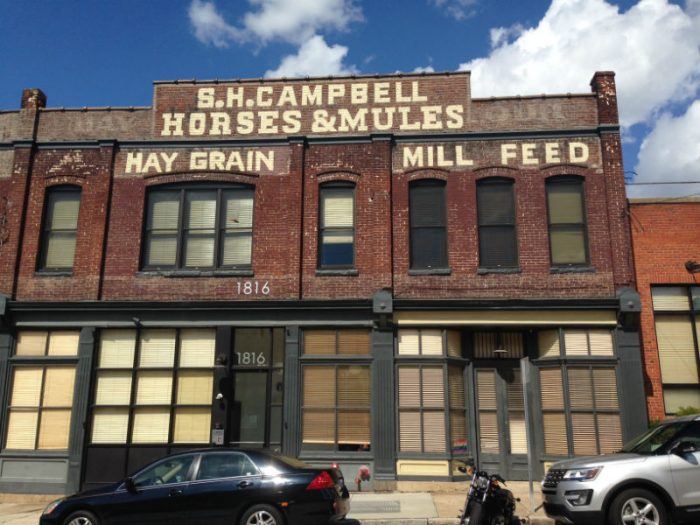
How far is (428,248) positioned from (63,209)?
353 inches

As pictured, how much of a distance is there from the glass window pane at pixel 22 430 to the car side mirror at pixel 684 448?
42.9ft

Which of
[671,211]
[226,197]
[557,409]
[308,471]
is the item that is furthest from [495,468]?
[226,197]

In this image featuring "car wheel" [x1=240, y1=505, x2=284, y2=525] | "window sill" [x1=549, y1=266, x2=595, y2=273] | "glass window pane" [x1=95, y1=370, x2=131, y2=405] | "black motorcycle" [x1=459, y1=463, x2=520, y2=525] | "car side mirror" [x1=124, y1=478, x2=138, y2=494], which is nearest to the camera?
"black motorcycle" [x1=459, y1=463, x2=520, y2=525]

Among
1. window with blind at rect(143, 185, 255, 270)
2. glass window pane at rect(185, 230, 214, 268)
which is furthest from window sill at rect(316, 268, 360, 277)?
glass window pane at rect(185, 230, 214, 268)

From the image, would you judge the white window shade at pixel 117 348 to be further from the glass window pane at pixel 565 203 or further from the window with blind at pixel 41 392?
the glass window pane at pixel 565 203

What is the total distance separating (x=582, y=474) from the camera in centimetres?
963

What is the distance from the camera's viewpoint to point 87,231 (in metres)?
16.0

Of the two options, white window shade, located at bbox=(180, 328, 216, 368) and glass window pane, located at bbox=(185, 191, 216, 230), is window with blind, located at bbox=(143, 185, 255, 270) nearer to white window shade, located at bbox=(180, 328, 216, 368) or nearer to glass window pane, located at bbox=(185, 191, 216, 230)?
glass window pane, located at bbox=(185, 191, 216, 230)

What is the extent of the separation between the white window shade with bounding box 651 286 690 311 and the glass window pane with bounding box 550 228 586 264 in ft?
6.21

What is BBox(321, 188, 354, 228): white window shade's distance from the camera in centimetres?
1572

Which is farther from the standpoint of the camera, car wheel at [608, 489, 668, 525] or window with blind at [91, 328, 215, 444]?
window with blind at [91, 328, 215, 444]

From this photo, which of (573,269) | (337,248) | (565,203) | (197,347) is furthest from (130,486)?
(565,203)

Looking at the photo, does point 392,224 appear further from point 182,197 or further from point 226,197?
point 182,197

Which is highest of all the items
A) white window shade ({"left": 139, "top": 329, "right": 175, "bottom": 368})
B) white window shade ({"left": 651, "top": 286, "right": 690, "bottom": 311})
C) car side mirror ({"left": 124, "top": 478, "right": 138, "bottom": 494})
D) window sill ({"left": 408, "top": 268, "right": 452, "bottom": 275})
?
window sill ({"left": 408, "top": 268, "right": 452, "bottom": 275})
